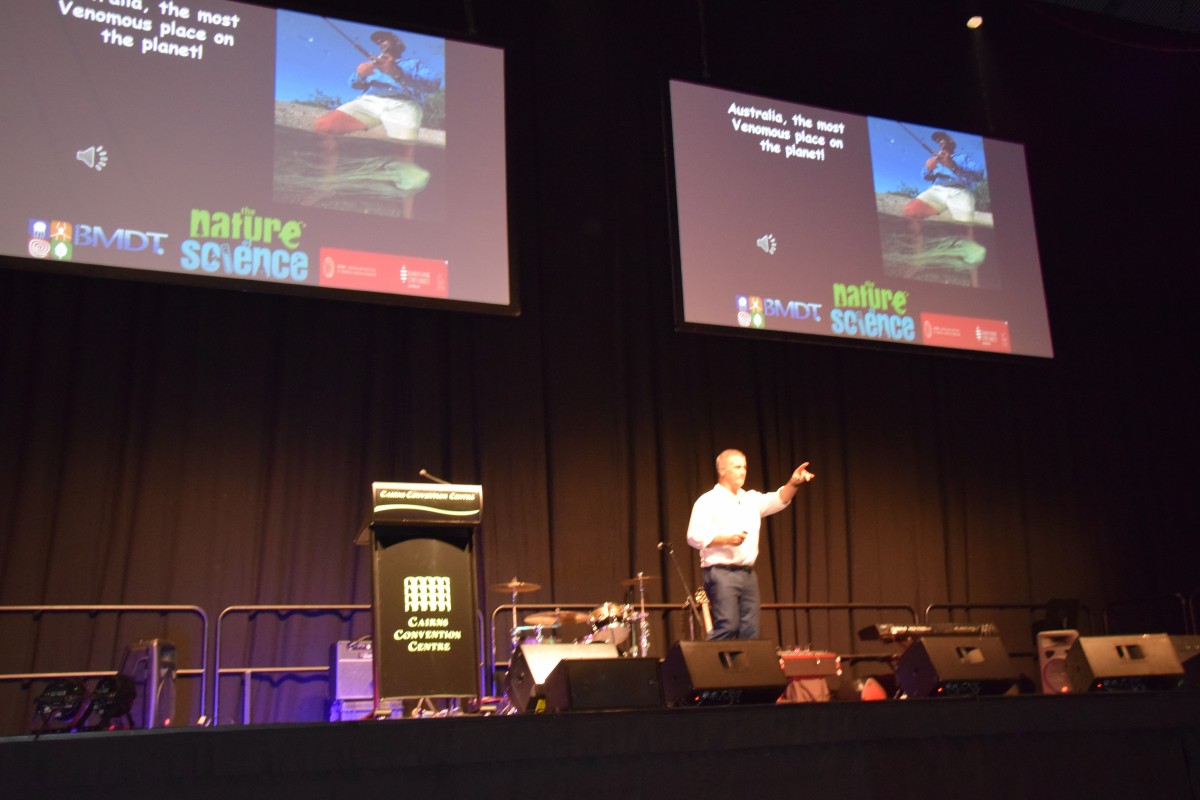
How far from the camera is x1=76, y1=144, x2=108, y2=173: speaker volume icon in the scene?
5223mm

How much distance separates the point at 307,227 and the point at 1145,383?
6216 millimetres

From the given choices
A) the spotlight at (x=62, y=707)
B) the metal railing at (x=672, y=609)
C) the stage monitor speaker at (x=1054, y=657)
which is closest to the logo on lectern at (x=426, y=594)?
the spotlight at (x=62, y=707)

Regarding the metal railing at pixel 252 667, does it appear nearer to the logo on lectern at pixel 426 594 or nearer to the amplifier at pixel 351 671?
the amplifier at pixel 351 671

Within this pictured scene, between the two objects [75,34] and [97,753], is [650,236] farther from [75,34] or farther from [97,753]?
[97,753]

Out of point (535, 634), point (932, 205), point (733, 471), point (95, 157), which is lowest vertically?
point (535, 634)

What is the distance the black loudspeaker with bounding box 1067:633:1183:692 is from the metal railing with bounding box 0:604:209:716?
12.9 ft

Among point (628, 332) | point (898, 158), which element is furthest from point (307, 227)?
point (898, 158)

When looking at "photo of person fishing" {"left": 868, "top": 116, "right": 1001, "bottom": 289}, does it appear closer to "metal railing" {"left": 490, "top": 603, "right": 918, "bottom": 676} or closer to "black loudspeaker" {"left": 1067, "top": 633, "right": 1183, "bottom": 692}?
"metal railing" {"left": 490, "top": 603, "right": 918, "bottom": 676}

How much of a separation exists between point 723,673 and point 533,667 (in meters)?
1.27

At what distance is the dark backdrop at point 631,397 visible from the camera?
5.53 m

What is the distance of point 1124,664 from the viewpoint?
374 cm

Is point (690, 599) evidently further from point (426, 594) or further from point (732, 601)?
point (426, 594)

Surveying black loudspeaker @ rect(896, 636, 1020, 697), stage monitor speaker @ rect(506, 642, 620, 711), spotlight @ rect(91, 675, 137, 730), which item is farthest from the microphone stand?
spotlight @ rect(91, 675, 137, 730)

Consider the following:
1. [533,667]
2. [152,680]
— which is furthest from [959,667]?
[152,680]
